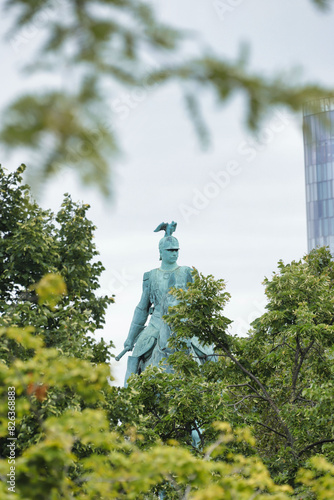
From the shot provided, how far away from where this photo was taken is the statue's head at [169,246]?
13375 mm

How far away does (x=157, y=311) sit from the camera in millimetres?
13812

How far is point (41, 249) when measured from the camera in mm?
10359

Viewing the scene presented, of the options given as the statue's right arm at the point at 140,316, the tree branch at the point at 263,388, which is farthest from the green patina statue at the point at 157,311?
the tree branch at the point at 263,388

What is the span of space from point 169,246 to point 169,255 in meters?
0.22

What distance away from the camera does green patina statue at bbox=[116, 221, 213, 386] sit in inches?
521

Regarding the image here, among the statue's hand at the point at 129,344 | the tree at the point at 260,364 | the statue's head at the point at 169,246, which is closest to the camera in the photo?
the tree at the point at 260,364

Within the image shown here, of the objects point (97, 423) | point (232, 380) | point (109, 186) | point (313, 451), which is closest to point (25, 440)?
point (232, 380)

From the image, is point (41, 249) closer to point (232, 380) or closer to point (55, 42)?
point (232, 380)

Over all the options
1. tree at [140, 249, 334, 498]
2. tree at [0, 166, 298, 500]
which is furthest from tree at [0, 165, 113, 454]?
tree at [140, 249, 334, 498]

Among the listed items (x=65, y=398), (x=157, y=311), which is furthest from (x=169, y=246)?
(x=65, y=398)

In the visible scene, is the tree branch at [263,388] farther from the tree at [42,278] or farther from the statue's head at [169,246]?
the statue's head at [169,246]

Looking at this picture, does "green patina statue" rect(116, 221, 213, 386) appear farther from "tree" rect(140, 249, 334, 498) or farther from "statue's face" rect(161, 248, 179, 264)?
"tree" rect(140, 249, 334, 498)

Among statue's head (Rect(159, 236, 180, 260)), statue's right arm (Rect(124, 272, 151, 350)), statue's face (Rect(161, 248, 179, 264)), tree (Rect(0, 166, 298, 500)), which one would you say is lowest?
tree (Rect(0, 166, 298, 500))

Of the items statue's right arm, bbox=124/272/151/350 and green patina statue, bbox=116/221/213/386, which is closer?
green patina statue, bbox=116/221/213/386
